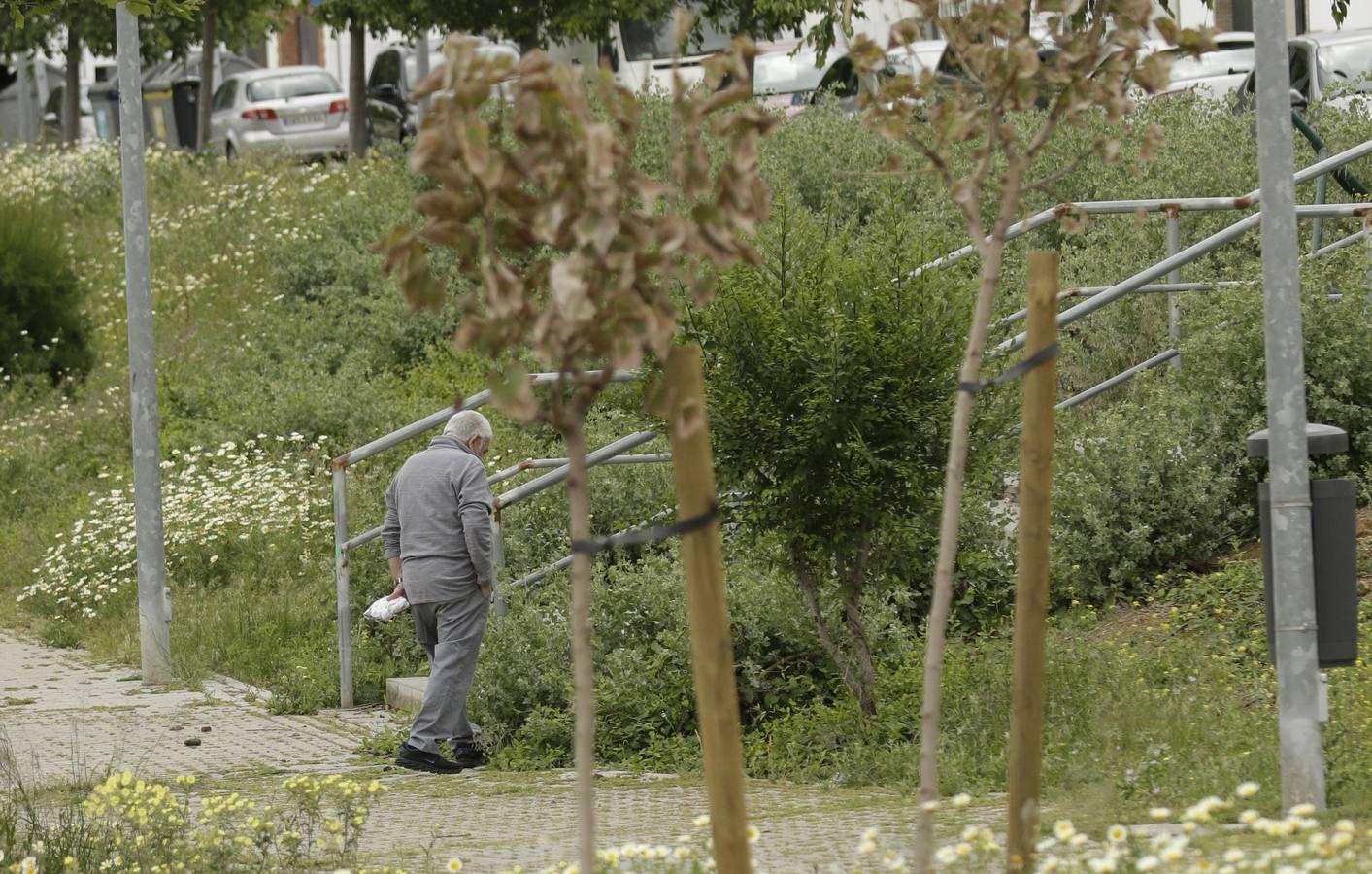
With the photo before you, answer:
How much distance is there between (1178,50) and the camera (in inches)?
179

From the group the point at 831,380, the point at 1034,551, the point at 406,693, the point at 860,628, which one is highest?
the point at 831,380

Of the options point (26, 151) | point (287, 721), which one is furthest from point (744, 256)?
point (26, 151)

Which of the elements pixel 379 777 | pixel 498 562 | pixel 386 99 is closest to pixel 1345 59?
pixel 498 562

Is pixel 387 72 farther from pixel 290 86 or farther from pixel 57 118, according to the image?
pixel 57 118

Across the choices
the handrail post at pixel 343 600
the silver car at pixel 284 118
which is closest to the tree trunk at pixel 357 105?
the silver car at pixel 284 118

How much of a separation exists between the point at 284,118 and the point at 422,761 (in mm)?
22078

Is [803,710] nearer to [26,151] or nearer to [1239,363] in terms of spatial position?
[1239,363]

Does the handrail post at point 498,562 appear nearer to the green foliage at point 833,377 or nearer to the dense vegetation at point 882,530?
the dense vegetation at point 882,530

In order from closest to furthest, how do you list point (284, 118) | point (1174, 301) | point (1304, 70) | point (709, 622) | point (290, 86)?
point (709, 622), point (1174, 301), point (1304, 70), point (284, 118), point (290, 86)

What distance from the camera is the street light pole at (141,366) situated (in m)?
10.7

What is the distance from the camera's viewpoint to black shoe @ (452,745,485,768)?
820cm

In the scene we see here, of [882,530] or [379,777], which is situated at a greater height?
[882,530]

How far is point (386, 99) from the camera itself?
1146 inches

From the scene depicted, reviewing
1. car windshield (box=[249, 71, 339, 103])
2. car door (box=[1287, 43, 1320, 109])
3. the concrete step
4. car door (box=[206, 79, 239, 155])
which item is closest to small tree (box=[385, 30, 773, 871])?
the concrete step
